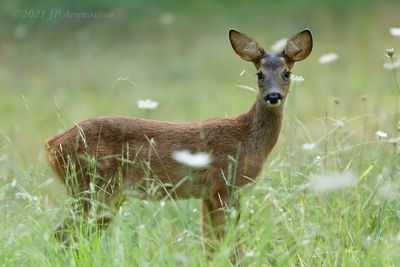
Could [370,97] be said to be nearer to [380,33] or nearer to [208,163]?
[380,33]

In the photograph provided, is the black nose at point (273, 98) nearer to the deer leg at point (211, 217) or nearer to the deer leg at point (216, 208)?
the deer leg at point (216, 208)

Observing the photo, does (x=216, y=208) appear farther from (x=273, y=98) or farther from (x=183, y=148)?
(x=273, y=98)

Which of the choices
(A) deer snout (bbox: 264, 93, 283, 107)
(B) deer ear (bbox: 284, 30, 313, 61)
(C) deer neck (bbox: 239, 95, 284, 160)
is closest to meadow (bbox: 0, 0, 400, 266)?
(C) deer neck (bbox: 239, 95, 284, 160)

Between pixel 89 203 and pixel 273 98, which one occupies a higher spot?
pixel 273 98

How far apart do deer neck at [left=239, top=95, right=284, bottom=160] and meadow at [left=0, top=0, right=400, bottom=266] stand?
0.36ft

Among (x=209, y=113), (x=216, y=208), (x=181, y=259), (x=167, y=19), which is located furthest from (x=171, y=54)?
(x=181, y=259)

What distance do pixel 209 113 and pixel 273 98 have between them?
616 centimetres

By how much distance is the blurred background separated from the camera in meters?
13.5

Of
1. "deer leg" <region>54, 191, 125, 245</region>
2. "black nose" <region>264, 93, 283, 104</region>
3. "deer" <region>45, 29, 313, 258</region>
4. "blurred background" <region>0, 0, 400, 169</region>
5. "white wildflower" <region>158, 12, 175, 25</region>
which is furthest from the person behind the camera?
"blurred background" <region>0, 0, 400, 169</region>

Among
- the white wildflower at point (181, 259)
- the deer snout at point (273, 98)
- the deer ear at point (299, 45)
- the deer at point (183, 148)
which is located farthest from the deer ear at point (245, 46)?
the white wildflower at point (181, 259)

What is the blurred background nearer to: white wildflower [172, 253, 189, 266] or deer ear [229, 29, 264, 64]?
deer ear [229, 29, 264, 64]

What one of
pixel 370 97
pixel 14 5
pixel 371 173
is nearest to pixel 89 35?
pixel 14 5

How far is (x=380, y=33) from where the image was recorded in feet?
55.8

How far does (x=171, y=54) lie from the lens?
1669 cm
